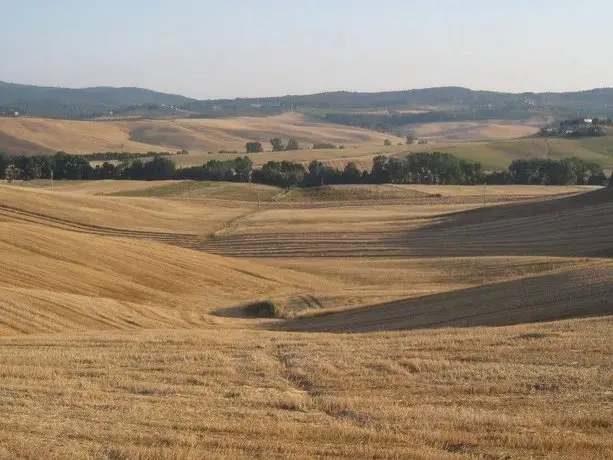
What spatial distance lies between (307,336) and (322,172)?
288 feet

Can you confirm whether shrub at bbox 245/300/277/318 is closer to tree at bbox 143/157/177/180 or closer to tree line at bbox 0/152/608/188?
tree line at bbox 0/152/608/188

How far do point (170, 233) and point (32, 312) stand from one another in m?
35.2

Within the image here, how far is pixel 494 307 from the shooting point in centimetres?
2914

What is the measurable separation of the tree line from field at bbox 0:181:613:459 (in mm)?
42550

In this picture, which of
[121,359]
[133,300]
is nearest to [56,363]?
[121,359]

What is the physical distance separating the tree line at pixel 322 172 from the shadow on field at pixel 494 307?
75.0 meters

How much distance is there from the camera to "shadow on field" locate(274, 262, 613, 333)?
26828mm


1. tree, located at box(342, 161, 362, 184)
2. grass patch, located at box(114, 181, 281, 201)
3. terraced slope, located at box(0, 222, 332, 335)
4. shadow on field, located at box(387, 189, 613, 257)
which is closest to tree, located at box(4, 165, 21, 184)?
grass patch, located at box(114, 181, 281, 201)

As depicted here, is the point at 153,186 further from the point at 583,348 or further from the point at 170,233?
the point at 583,348

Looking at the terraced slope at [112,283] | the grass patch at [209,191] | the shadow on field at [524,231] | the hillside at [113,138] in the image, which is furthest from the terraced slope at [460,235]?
the hillside at [113,138]

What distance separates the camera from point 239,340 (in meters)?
22.7

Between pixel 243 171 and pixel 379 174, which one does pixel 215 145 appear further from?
pixel 379 174

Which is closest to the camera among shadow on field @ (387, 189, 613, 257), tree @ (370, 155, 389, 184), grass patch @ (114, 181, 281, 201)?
shadow on field @ (387, 189, 613, 257)

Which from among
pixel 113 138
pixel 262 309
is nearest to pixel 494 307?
pixel 262 309
